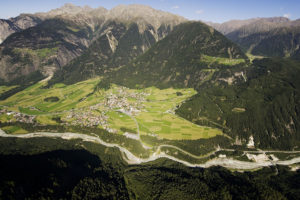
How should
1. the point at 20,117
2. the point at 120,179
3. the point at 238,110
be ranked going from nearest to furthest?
the point at 120,179, the point at 238,110, the point at 20,117

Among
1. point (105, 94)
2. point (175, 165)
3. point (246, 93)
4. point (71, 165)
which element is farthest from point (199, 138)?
point (105, 94)

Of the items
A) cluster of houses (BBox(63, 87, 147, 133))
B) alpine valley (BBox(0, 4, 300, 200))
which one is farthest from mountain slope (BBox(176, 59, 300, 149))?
cluster of houses (BBox(63, 87, 147, 133))

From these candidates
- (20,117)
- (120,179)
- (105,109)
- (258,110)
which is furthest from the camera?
(105,109)

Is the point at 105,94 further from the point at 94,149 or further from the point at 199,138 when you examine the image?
the point at 199,138

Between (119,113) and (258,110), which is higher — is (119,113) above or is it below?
below

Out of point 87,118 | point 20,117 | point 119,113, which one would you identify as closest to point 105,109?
point 119,113

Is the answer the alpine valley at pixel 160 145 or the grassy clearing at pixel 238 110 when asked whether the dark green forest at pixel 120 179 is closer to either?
the alpine valley at pixel 160 145

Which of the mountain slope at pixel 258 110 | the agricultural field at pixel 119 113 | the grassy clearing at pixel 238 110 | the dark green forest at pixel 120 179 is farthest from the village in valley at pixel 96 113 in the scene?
the grassy clearing at pixel 238 110

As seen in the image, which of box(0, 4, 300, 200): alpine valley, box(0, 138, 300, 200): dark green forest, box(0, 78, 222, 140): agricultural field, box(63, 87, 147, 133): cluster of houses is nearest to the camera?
box(0, 138, 300, 200): dark green forest

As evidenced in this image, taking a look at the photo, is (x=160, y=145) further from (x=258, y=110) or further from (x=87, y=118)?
(x=258, y=110)

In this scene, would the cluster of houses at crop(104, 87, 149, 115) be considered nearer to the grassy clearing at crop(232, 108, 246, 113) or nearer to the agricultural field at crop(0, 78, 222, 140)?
the agricultural field at crop(0, 78, 222, 140)

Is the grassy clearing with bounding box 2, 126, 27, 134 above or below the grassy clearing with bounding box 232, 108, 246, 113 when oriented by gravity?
below
